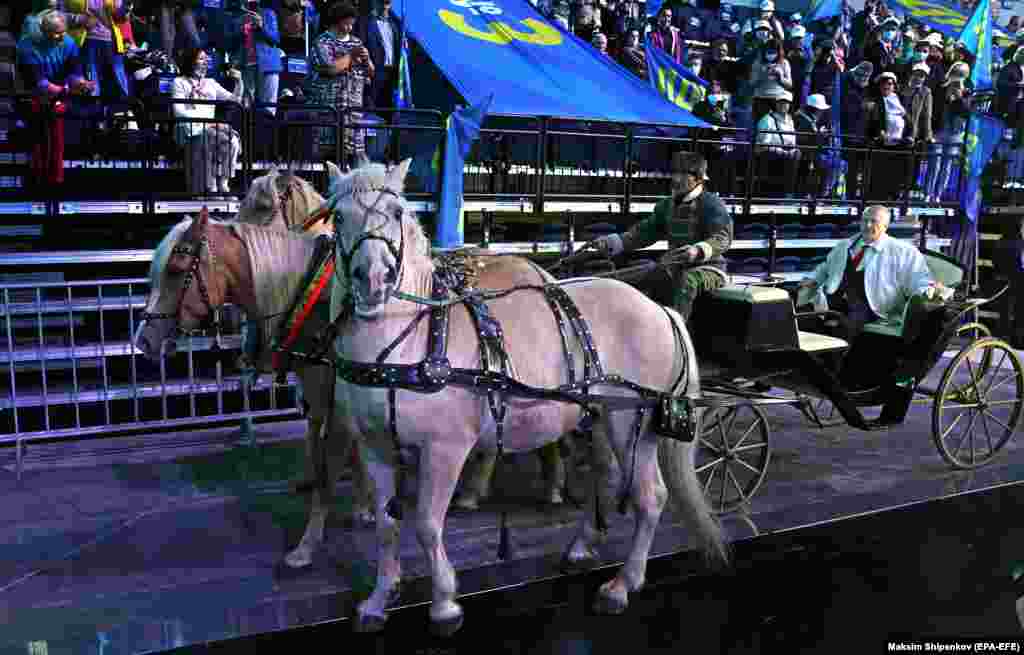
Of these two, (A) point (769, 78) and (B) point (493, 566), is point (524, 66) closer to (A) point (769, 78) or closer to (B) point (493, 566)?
(A) point (769, 78)

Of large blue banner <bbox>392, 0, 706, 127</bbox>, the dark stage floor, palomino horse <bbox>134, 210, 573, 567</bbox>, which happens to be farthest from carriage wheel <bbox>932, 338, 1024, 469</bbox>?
large blue banner <bbox>392, 0, 706, 127</bbox>

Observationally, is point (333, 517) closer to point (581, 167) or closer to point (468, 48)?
point (468, 48)

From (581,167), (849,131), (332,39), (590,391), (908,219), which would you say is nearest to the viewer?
(590,391)

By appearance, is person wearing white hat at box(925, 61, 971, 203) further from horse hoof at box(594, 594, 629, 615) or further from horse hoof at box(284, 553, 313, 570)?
horse hoof at box(284, 553, 313, 570)

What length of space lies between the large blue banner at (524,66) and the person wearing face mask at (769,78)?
320 centimetres

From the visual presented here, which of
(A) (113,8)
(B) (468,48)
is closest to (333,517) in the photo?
(B) (468,48)

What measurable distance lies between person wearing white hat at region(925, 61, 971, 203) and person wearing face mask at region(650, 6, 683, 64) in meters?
4.07

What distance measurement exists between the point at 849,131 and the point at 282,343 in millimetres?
11366

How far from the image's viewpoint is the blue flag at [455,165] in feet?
25.9

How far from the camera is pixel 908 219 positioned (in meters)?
12.1

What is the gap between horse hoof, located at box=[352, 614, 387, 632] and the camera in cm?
407
